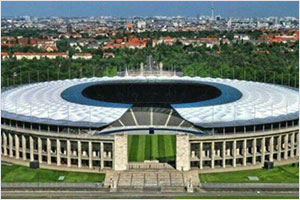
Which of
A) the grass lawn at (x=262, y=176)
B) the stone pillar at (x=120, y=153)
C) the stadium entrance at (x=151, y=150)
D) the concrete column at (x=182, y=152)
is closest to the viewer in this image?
the grass lawn at (x=262, y=176)

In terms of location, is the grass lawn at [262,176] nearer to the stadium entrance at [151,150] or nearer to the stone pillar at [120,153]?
the stadium entrance at [151,150]

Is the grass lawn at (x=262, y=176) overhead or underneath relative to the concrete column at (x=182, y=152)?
underneath

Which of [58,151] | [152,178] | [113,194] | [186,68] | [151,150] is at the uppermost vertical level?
[186,68]

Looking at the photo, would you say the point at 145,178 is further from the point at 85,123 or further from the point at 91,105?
the point at 91,105

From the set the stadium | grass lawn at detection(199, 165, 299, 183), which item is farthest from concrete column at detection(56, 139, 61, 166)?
grass lawn at detection(199, 165, 299, 183)

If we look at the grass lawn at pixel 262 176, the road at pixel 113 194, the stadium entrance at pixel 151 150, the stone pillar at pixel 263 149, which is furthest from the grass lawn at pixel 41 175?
the stone pillar at pixel 263 149

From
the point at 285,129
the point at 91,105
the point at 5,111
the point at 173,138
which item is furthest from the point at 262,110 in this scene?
the point at 5,111

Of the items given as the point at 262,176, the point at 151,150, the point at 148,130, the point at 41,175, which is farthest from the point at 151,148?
the point at 262,176

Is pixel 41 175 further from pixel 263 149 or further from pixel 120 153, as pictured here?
pixel 263 149
